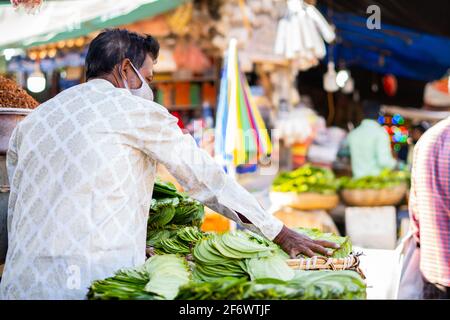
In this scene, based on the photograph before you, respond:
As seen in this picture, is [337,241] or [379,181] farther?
[379,181]

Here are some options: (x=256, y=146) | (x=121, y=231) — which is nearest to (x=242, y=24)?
(x=256, y=146)

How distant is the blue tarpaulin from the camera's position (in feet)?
32.6

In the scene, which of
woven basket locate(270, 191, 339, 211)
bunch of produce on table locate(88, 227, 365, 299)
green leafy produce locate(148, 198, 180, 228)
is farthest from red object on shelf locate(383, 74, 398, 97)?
bunch of produce on table locate(88, 227, 365, 299)

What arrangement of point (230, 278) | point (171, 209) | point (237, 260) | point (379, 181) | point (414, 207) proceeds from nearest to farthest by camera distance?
point (230, 278) → point (237, 260) → point (414, 207) → point (171, 209) → point (379, 181)

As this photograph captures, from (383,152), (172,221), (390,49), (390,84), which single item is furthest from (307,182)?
(390,84)

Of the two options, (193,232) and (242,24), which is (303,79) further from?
(193,232)

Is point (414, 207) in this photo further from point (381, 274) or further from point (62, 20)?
point (62, 20)

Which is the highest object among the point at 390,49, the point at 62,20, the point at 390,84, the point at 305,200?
the point at 390,49

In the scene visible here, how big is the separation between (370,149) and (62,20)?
3.82 meters

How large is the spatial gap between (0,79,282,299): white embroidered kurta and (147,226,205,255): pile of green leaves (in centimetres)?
40

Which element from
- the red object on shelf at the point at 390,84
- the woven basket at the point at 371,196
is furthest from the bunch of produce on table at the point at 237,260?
the red object on shelf at the point at 390,84

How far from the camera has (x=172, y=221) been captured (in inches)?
129

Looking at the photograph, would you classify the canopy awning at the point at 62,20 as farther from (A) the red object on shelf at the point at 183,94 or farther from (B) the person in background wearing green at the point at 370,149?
(B) the person in background wearing green at the point at 370,149

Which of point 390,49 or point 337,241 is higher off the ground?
point 390,49
